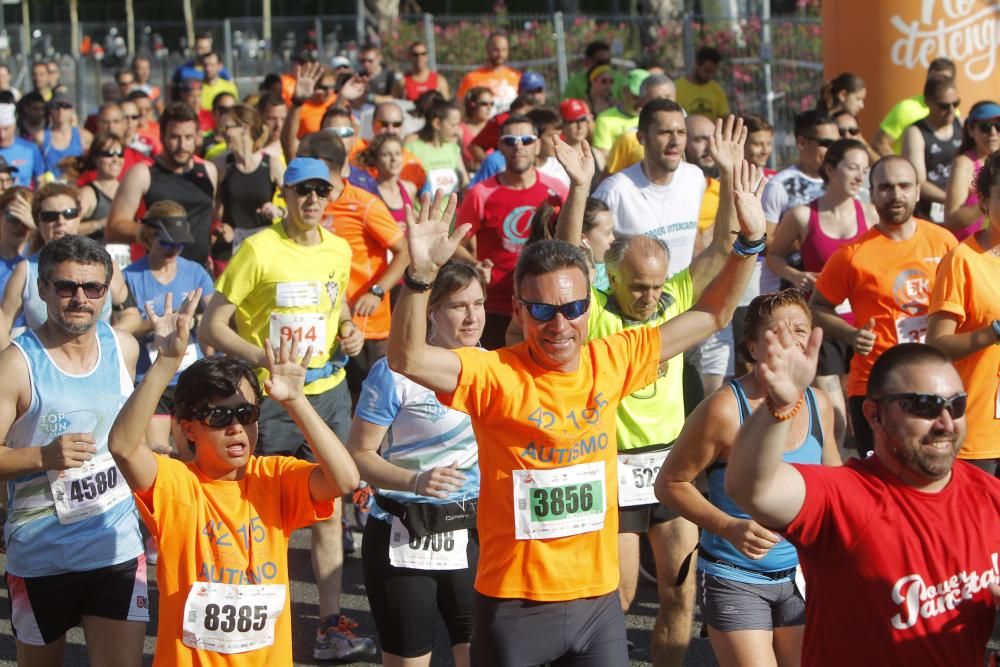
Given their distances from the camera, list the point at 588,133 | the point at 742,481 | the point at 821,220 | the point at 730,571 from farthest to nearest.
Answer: the point at 588,133 → the point at 821,220 → the point at 730,571 → the point at 742,481

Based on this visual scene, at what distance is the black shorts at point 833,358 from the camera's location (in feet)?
27.5

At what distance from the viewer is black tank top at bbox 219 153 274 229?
9.89 meters

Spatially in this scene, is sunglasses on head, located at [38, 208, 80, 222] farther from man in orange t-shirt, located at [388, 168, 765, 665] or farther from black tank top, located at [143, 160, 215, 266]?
man in orange t-shirt, located at [388, 168, 765, 665]

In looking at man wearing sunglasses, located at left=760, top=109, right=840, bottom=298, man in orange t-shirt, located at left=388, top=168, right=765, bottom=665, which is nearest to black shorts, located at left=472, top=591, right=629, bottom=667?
man in orange t-shirt, located at left=388, top=168, right=765, bottom=665

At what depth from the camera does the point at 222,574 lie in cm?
447

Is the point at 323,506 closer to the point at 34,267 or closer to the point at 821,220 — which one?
the point at 34,267

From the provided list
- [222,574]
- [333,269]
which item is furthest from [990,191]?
[222,574]

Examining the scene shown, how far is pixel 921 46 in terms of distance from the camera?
13.0m

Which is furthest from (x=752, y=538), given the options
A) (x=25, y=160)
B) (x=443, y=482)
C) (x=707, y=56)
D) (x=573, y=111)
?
(x=707, y=56)

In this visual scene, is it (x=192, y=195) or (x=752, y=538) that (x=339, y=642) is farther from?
(x=192, y=195)

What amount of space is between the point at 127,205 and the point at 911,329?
4801 mm

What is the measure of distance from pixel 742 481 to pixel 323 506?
165 centimetres

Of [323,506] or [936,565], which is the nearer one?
[936,565]

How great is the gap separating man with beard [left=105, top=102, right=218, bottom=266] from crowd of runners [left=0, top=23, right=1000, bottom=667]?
129 cm
